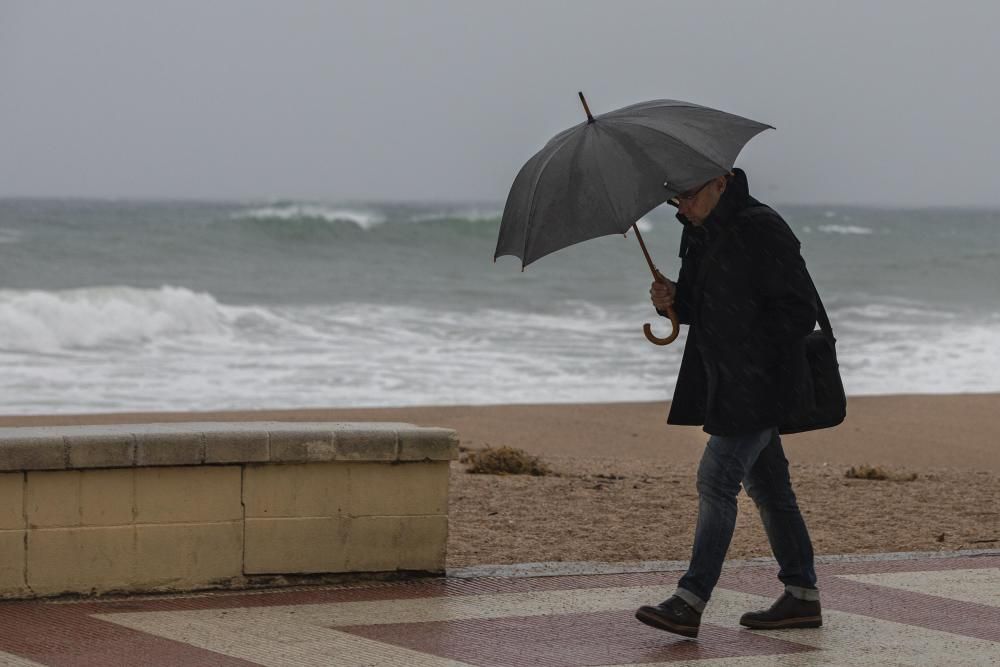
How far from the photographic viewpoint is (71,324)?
20375 mm

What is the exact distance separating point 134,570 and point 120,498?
282 millimetres

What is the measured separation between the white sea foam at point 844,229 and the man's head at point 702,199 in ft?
235

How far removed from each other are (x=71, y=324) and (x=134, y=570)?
16123mm

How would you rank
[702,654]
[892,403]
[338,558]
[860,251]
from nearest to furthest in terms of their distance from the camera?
[702,654] < [338,558] < [892,403] < [860,251]

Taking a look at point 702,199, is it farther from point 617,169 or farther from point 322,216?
point 322,216

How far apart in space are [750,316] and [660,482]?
4179mm

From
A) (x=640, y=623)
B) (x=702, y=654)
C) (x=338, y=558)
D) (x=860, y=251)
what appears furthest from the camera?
(x=860, y=251)

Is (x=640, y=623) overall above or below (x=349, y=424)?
below

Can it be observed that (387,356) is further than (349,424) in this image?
Yes

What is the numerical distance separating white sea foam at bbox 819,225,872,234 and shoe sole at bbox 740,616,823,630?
71.3 meters

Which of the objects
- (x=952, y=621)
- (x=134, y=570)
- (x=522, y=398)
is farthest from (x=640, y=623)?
(x=522, y=398)

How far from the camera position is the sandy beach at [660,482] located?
6758mm

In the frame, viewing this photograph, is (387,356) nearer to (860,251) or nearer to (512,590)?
(512,590)

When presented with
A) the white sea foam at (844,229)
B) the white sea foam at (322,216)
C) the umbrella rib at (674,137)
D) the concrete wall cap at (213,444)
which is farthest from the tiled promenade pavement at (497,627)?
the white sea foam at (844,229)
